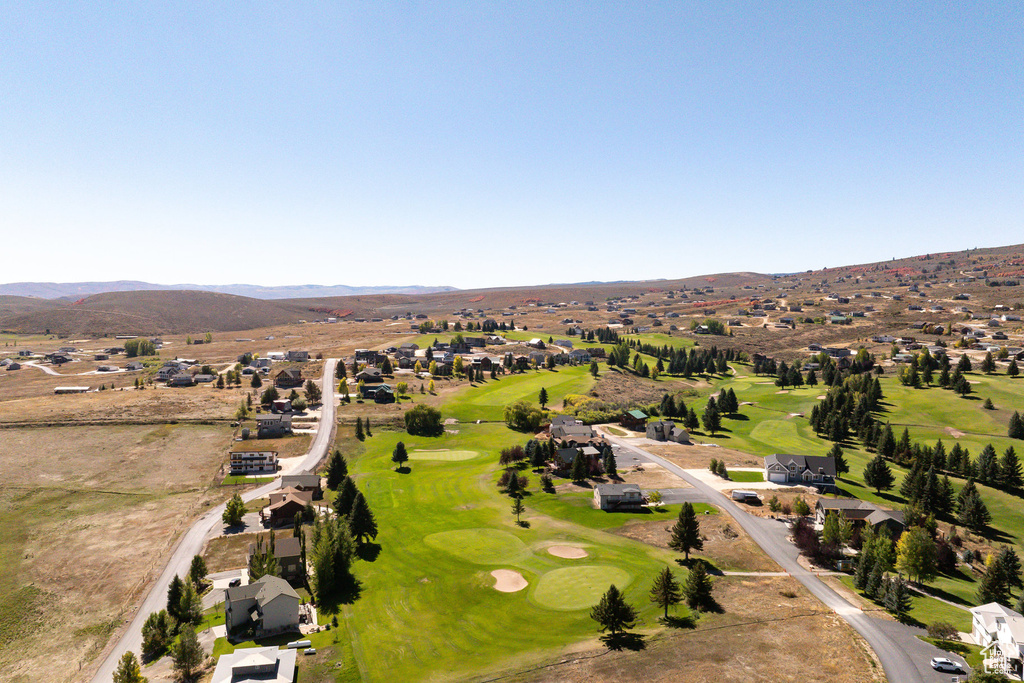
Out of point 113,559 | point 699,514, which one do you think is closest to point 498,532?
point 699,514


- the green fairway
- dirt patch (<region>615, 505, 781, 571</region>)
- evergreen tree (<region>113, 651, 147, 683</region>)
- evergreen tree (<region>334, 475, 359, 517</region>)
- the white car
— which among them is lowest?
dirt patch (<region>615, 505, 781, 571</region>)

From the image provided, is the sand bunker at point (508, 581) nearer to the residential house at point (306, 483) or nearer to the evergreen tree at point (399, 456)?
the residential house at point (306, 483)

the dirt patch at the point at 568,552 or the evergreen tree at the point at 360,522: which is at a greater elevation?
the evergreen tree at the point at 360,522

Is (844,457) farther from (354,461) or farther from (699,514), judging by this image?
(354,461)

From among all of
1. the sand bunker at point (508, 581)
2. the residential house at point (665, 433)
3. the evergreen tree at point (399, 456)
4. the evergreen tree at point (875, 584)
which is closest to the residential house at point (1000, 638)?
the evergreen tree at point (875, 584)

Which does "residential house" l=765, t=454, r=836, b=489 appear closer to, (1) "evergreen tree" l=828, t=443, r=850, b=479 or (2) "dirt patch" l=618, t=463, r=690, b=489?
(1) "evergreen tree" l=828, t=443, r=850, b=479

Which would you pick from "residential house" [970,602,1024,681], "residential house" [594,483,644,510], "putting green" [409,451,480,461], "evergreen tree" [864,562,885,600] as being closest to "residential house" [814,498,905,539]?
"evergreen tree" [864,562,885,600]
